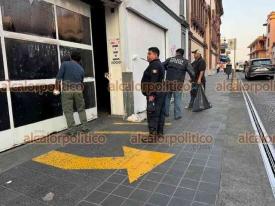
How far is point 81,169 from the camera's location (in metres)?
4.20

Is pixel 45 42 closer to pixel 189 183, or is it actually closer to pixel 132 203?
pixel 132 203

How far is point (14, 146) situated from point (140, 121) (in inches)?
134

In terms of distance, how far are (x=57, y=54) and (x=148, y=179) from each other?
3.68 m

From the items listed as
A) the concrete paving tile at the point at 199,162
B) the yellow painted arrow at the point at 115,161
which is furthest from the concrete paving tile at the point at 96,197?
the concrete paving tile at the point at 199,162

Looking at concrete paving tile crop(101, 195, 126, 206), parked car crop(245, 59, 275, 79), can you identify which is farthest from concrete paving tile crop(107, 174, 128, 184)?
parked car crop(245, 59, 275, 79)

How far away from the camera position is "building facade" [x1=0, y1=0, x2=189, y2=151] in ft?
16.2

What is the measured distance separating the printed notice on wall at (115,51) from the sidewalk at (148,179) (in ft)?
9.16

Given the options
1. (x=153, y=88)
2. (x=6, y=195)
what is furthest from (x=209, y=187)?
(x=6, y=195)

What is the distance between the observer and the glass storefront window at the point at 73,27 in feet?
20.3

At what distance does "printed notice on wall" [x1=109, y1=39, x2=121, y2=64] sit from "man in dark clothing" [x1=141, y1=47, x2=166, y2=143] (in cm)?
242

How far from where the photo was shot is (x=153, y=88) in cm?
521

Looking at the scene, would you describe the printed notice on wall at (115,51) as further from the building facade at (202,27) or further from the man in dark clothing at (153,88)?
the building facade at (202,27)

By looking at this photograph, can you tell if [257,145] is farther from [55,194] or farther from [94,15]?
[94,15]

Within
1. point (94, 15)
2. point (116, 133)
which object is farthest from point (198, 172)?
point (94, 15)
